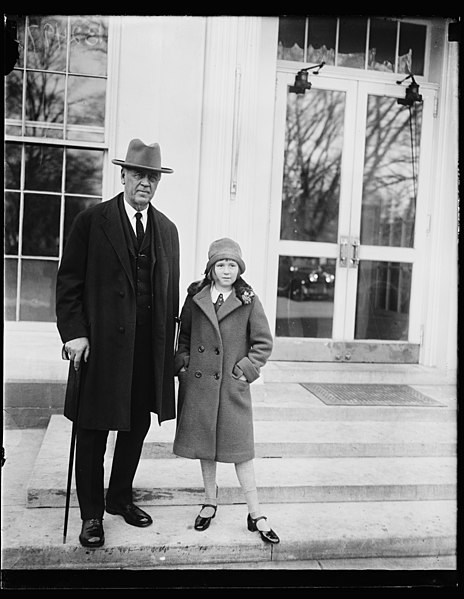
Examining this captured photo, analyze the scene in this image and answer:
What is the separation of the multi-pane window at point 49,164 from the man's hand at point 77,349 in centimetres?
159

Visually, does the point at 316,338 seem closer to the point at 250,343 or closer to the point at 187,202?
the point at 187,202

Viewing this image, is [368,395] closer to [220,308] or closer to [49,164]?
[220,308]

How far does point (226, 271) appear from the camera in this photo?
296 centimetres

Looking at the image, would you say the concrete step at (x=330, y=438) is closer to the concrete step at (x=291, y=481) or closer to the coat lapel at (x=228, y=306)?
the concrete step at (x=291, y=481)

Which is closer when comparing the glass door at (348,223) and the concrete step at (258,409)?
the concrete step at (258,409)

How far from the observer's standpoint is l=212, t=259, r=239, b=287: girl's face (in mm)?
2963

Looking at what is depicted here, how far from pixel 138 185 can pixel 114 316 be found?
610mm

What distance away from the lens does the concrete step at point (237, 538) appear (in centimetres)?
285

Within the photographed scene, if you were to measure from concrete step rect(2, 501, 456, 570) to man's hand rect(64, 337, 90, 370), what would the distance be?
841 millimetres

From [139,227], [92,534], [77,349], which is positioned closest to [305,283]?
[139,227]

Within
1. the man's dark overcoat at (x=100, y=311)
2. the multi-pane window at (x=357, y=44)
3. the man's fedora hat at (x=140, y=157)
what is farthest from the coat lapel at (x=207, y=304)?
the multi-pane window at (x=357, y=44)

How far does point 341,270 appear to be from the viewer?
522 cm

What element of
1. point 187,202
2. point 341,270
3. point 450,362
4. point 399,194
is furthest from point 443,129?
point 187,202

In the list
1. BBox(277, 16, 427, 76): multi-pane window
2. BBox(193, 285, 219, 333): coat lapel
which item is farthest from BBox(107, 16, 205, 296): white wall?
BBox(193, 285, 219, 333): coat lapel
